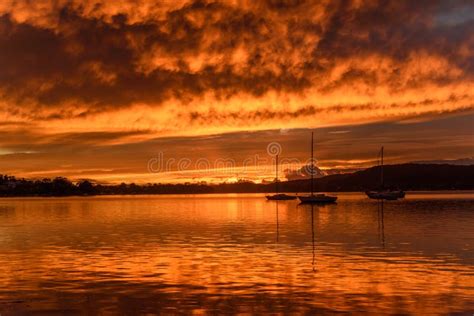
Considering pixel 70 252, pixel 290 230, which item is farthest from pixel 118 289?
pixel 290 230

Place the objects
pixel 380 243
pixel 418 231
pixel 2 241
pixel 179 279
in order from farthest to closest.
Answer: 1. pixel 418 231
2. pixel 2 241
3. pixel 380 243
4. pixel 179 279

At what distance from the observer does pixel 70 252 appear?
4728 centimetres

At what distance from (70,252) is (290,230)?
2809cm

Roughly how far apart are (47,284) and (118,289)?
4.26 meters

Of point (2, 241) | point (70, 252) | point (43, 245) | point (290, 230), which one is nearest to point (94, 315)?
point (70, 252)

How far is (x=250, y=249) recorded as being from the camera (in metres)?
47.8

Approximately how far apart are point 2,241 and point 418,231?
41.1m

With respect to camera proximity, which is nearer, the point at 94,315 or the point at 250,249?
the point at 94,315

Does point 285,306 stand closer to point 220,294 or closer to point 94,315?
point 220,294

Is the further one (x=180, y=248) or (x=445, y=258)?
(x=180, y=248)

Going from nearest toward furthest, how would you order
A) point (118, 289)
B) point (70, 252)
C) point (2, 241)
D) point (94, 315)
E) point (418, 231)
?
point (94, 315), point (118, 289), point (70, 252), point (2, 241), point (418, 231)

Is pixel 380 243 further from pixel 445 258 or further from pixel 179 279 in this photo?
pixel 179 279

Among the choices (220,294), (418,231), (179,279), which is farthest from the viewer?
(418,231)

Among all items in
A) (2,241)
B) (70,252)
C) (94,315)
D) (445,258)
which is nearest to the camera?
(94,315)
